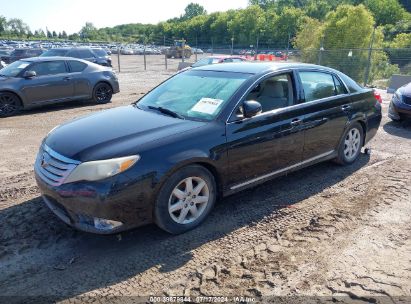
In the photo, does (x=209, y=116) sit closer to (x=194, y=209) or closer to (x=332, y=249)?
(x=194, y=209)

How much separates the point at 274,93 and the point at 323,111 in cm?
85

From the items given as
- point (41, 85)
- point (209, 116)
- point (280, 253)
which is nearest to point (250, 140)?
point (209, 116)

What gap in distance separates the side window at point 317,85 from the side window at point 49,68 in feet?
25.9

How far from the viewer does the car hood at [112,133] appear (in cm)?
329

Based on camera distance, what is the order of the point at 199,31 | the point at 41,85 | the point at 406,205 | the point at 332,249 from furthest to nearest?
the point at 199,31
the point at 41,85
the point at 406,205
the point at 332,249

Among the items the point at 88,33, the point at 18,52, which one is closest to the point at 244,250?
the point at 18,52

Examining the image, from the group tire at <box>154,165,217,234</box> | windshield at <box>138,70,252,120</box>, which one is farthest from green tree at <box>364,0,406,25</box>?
tire at <box>154,165,217,234</box>

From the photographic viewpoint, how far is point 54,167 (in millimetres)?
3389

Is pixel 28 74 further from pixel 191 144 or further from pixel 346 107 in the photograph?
pixel 346 107

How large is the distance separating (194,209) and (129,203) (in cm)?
74

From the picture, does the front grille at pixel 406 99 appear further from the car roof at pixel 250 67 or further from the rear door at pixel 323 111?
the car roof at pixel 250 67

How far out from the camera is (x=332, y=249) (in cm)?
341

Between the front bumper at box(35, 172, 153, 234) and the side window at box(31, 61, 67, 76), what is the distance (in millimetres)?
7768

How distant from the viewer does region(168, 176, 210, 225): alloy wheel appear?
11.5 feet
